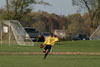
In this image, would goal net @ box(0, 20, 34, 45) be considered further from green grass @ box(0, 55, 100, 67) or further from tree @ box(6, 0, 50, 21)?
green grass @ box(0, 55, 100, 67)

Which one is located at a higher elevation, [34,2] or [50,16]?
[34,2]

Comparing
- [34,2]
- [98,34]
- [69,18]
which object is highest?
[34,2]

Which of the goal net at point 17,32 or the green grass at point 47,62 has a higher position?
the green grass at point 47,62

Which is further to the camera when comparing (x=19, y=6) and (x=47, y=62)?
(x=19, y=6)

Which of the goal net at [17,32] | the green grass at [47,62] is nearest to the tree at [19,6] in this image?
the goal net at [17,32]

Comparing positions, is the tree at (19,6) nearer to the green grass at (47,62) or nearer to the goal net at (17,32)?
the goal net at (17,32)

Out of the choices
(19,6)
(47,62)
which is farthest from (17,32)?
(47,62)

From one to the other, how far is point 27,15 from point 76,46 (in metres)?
17.9

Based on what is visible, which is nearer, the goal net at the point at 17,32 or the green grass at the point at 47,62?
the green grass at the point at 47,62

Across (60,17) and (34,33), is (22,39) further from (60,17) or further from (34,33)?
(60,17)

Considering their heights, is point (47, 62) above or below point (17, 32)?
above

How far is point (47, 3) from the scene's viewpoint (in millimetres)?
54625

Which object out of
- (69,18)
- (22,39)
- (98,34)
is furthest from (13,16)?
(69,18)

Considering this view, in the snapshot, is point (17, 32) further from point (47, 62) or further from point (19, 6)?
point (47, 62)
